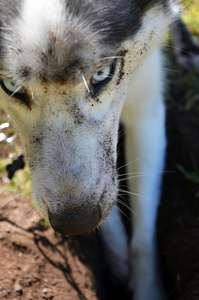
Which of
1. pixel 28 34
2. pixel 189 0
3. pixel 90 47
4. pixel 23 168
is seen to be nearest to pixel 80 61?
pixel 90 47

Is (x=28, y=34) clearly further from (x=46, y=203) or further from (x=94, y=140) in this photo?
(x=46, y=203)

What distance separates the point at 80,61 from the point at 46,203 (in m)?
0.53

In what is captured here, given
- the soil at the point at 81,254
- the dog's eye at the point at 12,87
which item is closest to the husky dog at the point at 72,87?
the dog's eye at the point at 12,87

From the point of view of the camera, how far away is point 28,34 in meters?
1.58

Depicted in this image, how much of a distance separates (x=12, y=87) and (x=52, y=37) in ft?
0.98

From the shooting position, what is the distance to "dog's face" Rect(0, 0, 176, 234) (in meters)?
1.59

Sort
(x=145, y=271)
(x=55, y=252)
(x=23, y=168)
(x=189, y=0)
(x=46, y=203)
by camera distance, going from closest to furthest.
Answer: (x=46, y=203), (x=55, y=252), (x=145, y=271), (x=23, y=168), (x=189, y=0)

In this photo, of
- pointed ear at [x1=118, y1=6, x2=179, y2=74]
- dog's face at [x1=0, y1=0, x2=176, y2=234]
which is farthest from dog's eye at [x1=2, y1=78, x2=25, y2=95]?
pointed ear at [x1=118, y1=6, x2=179, y2=74]

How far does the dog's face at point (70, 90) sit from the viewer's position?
1590 mm

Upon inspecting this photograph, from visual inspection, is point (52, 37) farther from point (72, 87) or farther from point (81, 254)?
point (81, 254)

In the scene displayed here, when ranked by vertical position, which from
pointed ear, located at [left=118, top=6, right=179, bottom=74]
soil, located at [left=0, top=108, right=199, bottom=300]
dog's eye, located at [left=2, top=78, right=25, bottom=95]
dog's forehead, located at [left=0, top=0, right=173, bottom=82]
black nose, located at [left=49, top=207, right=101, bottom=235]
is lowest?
soil, located at [left=0, top=108, right=199, bottom=300]

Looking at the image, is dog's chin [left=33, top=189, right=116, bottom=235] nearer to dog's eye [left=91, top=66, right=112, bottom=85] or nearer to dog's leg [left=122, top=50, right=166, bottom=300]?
dog's eye [left=91, top=66, right=112, bottom=85]

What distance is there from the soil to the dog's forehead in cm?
104

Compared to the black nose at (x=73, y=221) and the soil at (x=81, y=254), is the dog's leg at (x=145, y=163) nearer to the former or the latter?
the soil at (x=81, y=254)
